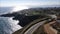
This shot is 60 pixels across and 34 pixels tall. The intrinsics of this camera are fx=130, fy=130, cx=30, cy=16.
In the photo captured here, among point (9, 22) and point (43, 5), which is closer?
point (9, 22)

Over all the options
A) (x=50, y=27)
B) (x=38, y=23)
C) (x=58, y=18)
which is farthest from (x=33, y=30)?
(x=58, y=18)

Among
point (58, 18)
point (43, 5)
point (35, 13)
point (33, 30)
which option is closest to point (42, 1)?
point (43, 5)

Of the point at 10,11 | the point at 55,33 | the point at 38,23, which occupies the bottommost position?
the point at 55,33

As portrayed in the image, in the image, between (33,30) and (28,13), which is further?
(28,13)

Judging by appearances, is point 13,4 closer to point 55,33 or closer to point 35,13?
point 35,13

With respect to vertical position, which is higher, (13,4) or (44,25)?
(13,4)

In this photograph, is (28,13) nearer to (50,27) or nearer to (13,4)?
(13,4)
